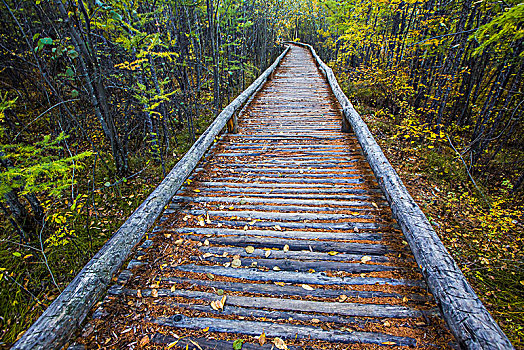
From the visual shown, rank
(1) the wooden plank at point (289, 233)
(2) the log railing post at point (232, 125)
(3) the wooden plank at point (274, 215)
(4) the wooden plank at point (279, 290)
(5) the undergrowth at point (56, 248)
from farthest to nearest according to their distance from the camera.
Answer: (2) the log railing post at point (232, 125) → (3) the wooden plank at point (274, 215) → (5) the undergrowth at point (56, 248) → (1) the wooden plank at point (289, 233) → (4) the wooden plank at point (279, 290)

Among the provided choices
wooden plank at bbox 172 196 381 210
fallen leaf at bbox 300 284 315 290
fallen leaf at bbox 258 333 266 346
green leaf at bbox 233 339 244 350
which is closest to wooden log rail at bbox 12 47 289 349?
wooden plank at bbox 172 196 381 210

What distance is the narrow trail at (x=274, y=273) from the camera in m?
1.98

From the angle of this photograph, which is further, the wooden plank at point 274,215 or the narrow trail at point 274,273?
the wooden plank at point 274,215

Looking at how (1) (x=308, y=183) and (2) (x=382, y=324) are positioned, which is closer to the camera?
(2) (x=382, y=324)

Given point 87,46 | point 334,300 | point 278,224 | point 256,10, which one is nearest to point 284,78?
point 256,10

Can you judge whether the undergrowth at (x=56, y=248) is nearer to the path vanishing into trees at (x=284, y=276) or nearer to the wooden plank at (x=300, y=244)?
the path vanishing into trees at (x=284, y=276)

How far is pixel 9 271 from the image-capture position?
143 inches

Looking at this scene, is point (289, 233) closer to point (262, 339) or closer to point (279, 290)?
point (279, 290)

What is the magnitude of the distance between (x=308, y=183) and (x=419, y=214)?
182 cm

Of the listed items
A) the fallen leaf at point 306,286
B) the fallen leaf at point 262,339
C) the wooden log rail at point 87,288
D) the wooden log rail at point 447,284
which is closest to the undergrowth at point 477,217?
→ the wooden log rail at point 447,284

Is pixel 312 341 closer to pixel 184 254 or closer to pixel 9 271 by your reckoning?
pixel 184 254

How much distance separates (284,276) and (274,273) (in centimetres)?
11

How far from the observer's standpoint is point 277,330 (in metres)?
2.00

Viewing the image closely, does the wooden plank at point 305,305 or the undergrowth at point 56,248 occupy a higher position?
the wooden plank at point 305,305
